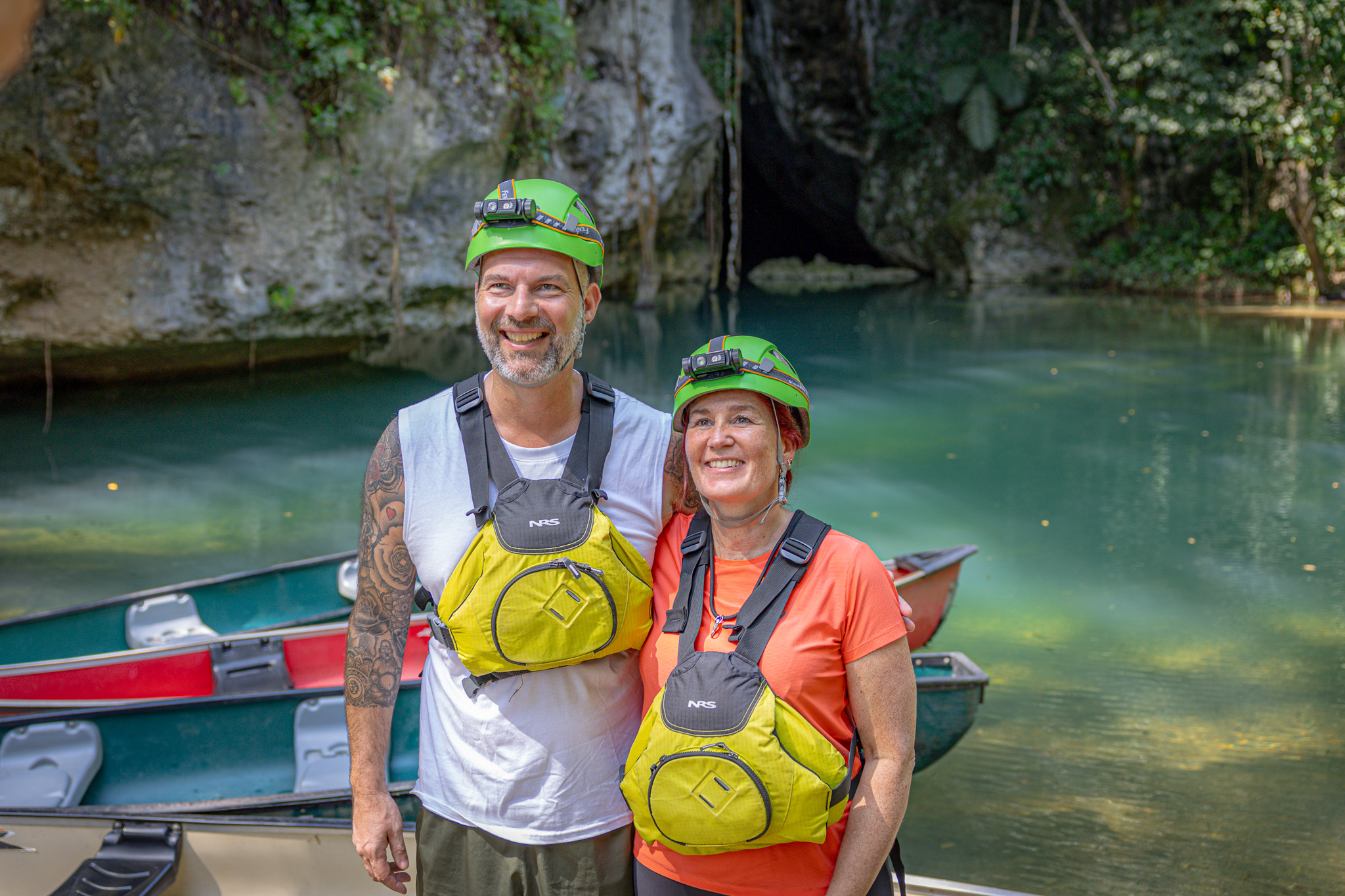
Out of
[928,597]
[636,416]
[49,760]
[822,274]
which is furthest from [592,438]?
[822,274]

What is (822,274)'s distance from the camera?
93.2ft

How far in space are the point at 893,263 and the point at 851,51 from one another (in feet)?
19.2

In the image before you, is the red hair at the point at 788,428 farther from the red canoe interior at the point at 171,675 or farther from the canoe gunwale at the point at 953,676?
the red canoe interior at the point at 171,675

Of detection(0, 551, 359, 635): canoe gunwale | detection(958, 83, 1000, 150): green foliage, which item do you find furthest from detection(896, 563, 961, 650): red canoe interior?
detection(958, 83, 1000, 150): green foliage

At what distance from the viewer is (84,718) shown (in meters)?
4.18

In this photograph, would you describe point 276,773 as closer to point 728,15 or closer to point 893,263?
point 728,15

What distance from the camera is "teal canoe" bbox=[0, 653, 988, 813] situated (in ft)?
13.6

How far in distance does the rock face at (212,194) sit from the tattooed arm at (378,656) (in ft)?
31.8

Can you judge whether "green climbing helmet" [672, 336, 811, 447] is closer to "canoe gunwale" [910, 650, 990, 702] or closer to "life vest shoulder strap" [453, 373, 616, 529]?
"life vest shoulder strap" [453, 373, 616, 529]

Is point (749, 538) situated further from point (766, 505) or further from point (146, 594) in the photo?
point (146, 594)

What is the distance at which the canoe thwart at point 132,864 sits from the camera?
301 cm

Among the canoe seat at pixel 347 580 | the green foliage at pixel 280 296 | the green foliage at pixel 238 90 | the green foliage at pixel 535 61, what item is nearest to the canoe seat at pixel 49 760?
the canoe seat at pixel 347 580

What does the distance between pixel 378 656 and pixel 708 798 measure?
0.85 m

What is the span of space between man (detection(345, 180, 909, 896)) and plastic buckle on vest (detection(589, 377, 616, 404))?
0.03m
